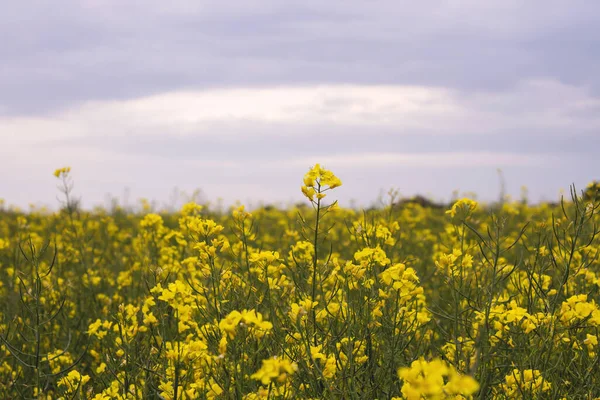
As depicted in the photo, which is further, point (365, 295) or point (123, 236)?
point (123, 236)

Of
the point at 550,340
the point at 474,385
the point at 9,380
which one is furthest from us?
the point at 9,380

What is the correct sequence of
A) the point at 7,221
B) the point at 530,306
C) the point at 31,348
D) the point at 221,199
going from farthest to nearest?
the point at 221,199
the point at 7,221
the point at 31,348
the point at 530,306

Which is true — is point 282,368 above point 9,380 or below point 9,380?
above

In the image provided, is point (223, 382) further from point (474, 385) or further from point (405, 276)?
point (474, 385)

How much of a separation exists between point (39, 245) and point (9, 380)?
390 cm

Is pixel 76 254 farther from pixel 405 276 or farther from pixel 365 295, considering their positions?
pixel 405 276

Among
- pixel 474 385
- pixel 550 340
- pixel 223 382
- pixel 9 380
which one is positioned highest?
pixel 474 385

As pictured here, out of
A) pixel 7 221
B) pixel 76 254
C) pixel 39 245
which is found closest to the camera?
pixel 76 254

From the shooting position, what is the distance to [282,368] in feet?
5.89

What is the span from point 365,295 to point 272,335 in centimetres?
60

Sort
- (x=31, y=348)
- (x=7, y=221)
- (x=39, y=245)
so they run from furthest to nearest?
(x=7, y=221) < (x=39, y=245) < (x=31, y=348)

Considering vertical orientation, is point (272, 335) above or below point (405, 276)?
below

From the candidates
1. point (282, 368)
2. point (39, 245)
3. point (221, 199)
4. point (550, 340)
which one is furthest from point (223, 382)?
point (221, 199)

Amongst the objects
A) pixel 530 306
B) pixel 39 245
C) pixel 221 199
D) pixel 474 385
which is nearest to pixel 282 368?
pixel 474 385
